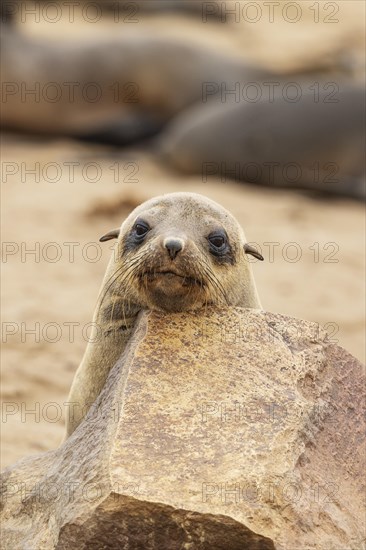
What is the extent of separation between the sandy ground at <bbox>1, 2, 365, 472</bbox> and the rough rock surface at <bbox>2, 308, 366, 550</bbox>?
1448 mm

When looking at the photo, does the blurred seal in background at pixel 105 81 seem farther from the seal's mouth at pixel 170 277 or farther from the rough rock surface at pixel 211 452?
the rough rock surface at pixel 211 452

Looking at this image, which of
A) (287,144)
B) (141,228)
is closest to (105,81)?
(287,144)

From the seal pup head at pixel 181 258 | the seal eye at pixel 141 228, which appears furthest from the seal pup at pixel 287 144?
the seal eye at pixel 141 228

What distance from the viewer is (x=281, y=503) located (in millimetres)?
3012

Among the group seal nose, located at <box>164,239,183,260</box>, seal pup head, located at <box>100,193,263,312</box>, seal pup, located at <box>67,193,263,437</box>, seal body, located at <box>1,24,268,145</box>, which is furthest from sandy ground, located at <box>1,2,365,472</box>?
seal nose, located at <box>164,239,183,260</box>

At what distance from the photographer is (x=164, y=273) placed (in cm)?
370

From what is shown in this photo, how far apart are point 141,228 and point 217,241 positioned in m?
0.30

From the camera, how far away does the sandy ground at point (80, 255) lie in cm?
582

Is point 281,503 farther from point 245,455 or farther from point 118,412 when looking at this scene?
point 118,412

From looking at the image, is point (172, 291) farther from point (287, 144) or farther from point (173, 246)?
point (287, 144)

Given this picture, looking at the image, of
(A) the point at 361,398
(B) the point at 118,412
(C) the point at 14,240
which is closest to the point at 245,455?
(B) the point at 118,412

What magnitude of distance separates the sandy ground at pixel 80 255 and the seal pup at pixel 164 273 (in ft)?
3.07

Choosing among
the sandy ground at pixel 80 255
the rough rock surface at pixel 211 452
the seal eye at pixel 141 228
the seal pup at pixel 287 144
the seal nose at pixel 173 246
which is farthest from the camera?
the seal pup at pixel 287 144

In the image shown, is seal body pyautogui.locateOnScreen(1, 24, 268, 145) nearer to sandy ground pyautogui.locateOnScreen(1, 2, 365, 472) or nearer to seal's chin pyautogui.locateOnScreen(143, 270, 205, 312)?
sandy ground pyautogui.locateOnScreen(1, 2, 365, 472)
